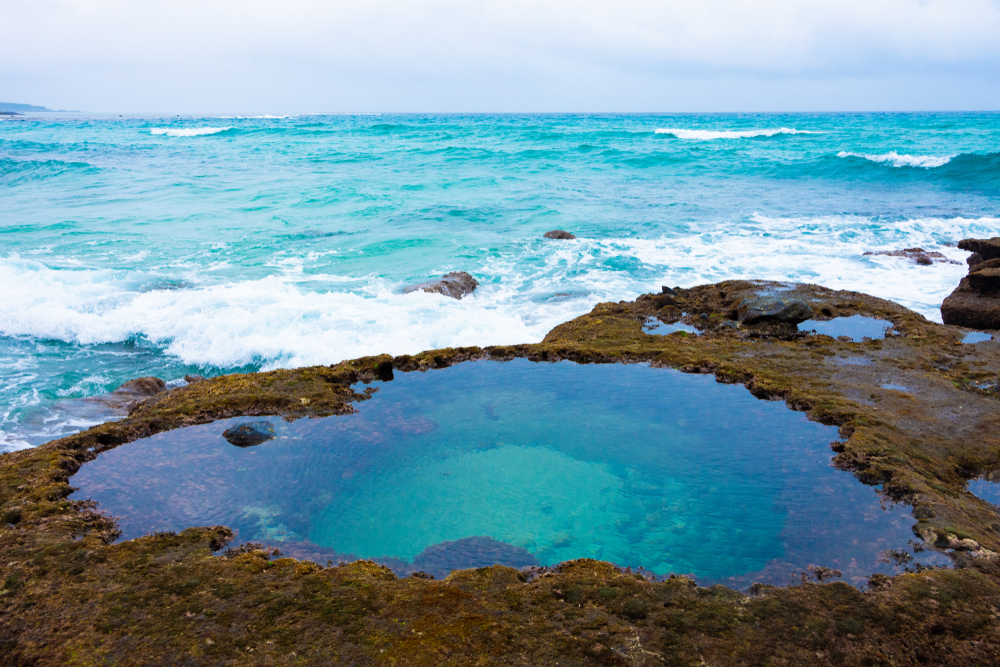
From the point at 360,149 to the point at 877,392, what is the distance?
43.7 m

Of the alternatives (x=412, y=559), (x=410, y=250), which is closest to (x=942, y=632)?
(x=412, y=559)

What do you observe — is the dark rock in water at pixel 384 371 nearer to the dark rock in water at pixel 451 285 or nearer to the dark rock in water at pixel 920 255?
the dark rock in water at pixel 451 285

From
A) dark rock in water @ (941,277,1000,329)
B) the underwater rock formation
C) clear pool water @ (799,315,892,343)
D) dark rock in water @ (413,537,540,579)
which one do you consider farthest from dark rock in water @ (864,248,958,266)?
dark rock in water @ (413,537,540,579)

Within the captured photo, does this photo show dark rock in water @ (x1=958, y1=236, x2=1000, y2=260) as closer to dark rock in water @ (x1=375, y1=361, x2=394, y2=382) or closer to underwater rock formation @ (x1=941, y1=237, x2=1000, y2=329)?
underwater rock formation @ (x1=941, y1=237, x2=1000, y2=329)

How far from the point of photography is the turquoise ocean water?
10.2 meters

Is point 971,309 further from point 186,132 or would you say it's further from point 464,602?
point 186,132

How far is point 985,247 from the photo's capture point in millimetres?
10703

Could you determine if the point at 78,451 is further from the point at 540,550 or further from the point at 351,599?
the point at 540,550

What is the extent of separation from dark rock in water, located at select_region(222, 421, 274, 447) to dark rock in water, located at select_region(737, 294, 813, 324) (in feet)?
20.8

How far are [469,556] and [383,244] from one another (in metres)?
14.6

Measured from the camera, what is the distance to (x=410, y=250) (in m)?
17.1

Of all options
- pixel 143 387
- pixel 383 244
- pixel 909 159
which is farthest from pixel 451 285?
pixel 909 159

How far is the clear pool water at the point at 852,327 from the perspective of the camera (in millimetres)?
8093

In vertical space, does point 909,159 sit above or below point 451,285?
above
